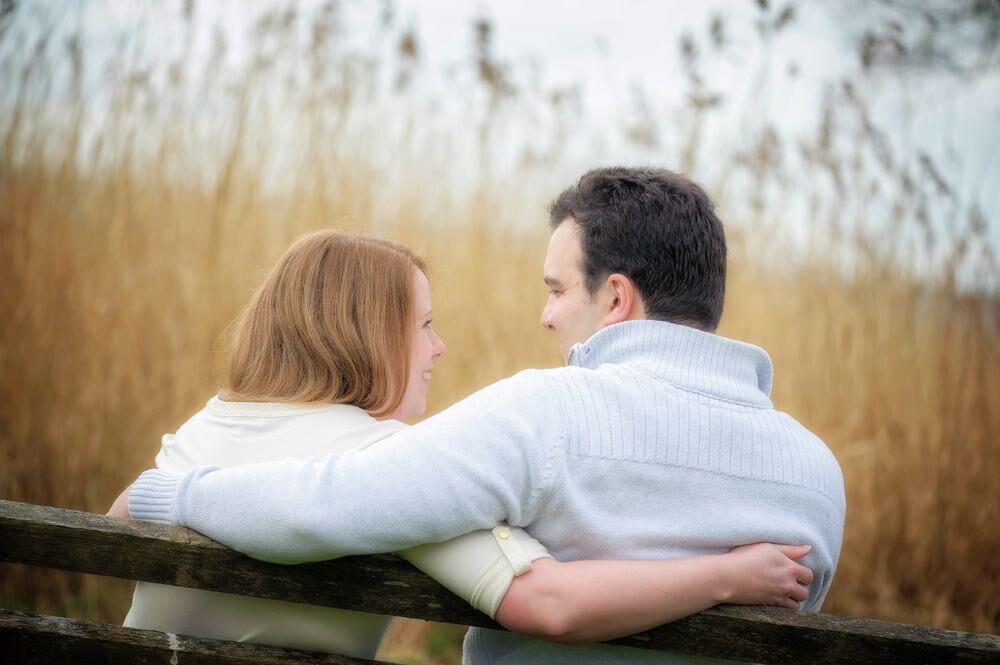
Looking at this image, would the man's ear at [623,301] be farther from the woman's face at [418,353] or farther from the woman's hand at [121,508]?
the woman's hand at [121,508]

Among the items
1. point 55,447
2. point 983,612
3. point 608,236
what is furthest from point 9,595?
point 983,612

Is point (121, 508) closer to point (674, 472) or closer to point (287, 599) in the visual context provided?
point (287, 599)

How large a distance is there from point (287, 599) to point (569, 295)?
779mm

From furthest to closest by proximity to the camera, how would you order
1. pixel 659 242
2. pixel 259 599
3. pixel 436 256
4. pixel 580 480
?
pixel 436 256 < pixel 659 242 < pixel 259 599 < pixel 580 480

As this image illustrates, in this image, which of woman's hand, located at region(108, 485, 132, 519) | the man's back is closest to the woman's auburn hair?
woman's hand, located at region(108, 485, 132, 519)

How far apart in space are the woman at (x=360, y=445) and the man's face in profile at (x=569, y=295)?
27cm

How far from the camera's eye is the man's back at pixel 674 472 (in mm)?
1326

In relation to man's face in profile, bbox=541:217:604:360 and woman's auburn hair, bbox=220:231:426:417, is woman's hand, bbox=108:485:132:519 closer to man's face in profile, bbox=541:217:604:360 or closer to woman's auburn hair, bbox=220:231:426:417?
woman's auburn hair, bbox=220:231:426:417

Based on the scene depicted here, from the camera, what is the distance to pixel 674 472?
1357 mm

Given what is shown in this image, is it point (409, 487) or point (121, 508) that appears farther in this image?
point (121, 508)

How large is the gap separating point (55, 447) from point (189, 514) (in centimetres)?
270

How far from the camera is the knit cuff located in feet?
4.50

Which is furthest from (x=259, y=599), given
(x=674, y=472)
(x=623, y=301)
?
(x=623, y=301)

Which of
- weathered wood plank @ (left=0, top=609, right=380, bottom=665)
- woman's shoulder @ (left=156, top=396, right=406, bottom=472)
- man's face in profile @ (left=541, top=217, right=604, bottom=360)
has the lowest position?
weathered wood plank @ (left=0, top=609, right=380, bottom=665)
